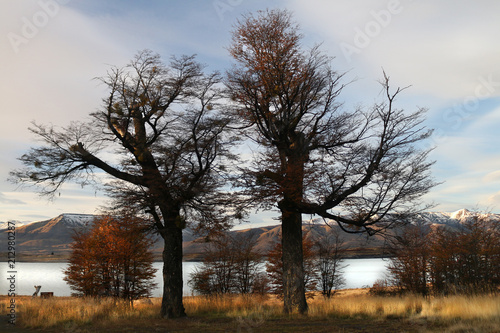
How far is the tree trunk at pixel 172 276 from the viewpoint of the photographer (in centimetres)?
1546

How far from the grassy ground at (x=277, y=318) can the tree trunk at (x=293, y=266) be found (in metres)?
0.60

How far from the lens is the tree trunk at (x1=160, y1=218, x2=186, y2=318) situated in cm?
1546

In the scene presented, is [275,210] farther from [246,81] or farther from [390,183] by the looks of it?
[246,81]

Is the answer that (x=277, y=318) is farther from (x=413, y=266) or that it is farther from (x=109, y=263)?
(x=413, y=266)

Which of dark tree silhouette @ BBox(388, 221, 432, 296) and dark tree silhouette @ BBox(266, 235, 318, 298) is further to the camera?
dark tree silhouette @ BBox(266, 235, 318, 298)

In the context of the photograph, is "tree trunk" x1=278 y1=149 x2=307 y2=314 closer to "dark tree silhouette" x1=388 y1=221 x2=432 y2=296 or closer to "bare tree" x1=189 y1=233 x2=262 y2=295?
"dark tree silhouette" x1=388 y1=221 x2=432 y2=296

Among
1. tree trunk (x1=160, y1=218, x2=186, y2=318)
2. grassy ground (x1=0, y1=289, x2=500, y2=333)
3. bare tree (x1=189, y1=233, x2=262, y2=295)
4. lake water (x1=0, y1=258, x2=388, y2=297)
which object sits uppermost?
tree trunk (x1=160, y1=218, x2=186, y2=318)

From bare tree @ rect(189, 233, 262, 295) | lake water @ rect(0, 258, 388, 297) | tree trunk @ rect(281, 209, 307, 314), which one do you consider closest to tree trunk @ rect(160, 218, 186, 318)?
tree trunk @ rect(281, 209, 307, 314)

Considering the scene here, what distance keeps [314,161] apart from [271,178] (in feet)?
8.07

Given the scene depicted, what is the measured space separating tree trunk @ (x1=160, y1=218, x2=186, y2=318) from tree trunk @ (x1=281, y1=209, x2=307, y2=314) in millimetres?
4568

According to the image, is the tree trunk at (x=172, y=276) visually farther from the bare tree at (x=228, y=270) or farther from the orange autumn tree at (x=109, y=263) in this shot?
the bare tree at (x=228, y=270)

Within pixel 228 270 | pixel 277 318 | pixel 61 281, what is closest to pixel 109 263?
pixel 228 270

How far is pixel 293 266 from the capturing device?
603 inches

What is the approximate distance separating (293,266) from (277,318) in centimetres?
221
